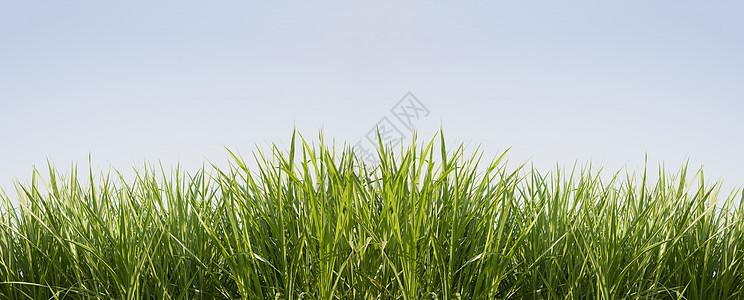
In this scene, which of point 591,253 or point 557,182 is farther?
point 557,182

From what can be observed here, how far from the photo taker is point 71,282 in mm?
2648

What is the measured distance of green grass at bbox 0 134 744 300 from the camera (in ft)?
7.29

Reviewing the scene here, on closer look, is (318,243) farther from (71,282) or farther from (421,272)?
(71,282)

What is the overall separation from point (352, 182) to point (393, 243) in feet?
0.98

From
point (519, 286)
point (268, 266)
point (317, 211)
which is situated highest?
point (317, 211)

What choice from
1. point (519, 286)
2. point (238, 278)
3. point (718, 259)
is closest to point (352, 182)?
point (238, 278)

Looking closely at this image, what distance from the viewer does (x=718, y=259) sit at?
281cm

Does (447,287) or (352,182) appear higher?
(352,182)

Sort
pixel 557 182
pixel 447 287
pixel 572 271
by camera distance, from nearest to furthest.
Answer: pixel 447 287, pixel 572 271, pixel 557 182

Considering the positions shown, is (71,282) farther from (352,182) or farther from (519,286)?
(519,286)

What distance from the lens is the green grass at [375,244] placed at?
2.22 m

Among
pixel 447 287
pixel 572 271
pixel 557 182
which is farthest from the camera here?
pixel 557 182

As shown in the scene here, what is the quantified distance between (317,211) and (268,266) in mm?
310

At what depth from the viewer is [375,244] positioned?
2.30 meters
